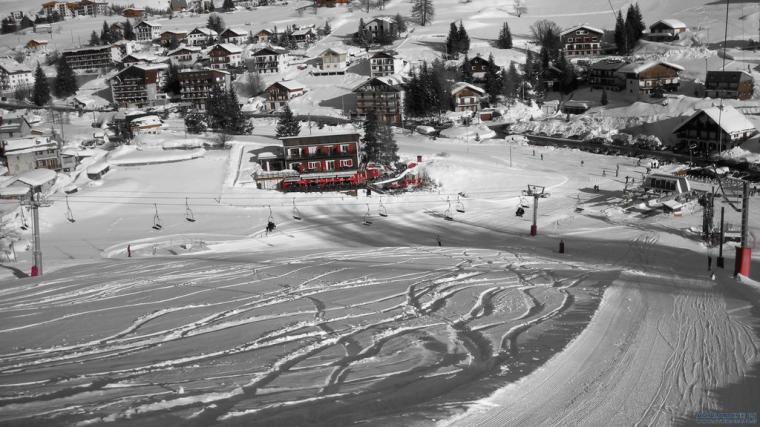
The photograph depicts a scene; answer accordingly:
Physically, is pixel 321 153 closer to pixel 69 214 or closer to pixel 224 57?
pixel 69 214

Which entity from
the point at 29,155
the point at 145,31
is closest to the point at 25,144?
the point at 29,155

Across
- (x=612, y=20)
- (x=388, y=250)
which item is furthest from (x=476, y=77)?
(x=388, y=250)

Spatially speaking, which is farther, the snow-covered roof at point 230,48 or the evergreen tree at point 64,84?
the snow-covered roof at point 230,48

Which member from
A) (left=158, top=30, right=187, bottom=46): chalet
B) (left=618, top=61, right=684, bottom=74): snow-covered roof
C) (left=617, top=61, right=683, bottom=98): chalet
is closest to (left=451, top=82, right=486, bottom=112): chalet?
(left=618, top=61, right=684, bottom=74): snow-covered roof

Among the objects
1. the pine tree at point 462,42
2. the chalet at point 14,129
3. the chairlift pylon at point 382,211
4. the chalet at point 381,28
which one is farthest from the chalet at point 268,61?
the chairlift pylon at point 382,211

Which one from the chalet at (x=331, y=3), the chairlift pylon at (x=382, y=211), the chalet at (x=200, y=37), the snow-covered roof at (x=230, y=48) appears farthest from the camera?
the chalet at (x=331, y=3)

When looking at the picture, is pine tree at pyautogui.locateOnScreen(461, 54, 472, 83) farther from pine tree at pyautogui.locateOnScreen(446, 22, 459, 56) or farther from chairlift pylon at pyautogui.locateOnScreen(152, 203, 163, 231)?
chairlift pylon at pyautogui.locateOnScreen(152, 203, 163, 231)

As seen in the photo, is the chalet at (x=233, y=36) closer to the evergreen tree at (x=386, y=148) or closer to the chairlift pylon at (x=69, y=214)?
the evergreen tree at (x=386, y=148)
